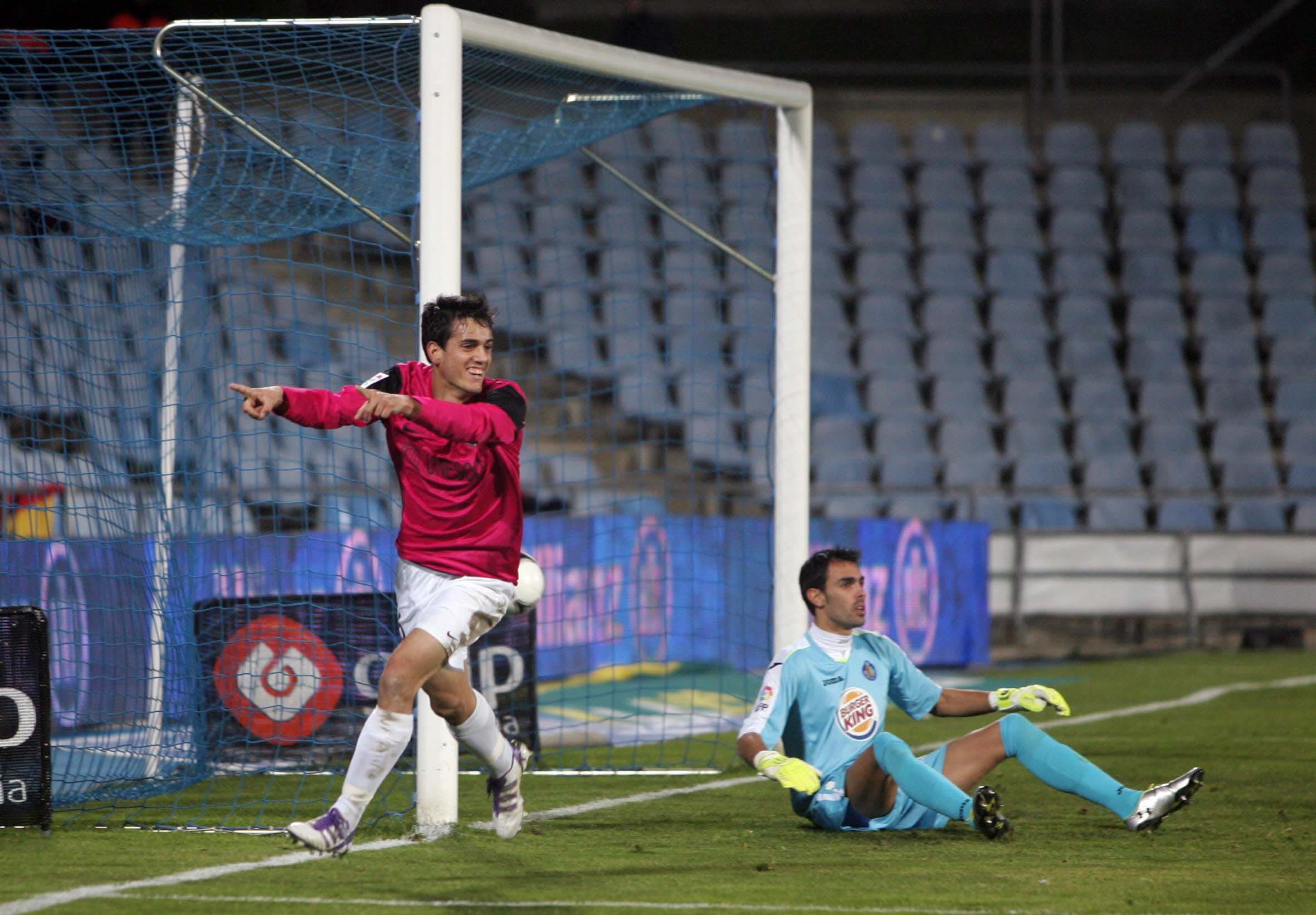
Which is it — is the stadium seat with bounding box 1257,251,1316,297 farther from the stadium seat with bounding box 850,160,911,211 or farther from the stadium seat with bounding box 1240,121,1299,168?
the stadium seat with bounding box 850,160,911,211

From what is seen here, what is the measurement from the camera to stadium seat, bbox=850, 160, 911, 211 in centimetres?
1709

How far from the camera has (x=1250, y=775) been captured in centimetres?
683

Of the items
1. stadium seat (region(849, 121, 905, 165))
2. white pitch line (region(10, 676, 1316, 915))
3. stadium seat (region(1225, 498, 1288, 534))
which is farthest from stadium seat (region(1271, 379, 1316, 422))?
white pitch line (region(10, 676, 1316, 915))

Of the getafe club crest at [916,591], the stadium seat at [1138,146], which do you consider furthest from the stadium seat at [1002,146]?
the getafe club crest at [916,591]

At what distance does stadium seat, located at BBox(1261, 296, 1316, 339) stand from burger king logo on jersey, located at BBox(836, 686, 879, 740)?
12483mm

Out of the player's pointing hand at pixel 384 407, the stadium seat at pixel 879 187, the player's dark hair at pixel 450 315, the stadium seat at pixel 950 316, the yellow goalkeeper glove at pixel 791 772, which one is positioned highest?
the stadium seat at pixel 879 187

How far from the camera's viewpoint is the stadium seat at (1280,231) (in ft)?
57.0

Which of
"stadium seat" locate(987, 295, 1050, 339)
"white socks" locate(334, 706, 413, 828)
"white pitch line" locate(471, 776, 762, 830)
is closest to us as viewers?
"white socks" locate(334, 706, 413, 828)

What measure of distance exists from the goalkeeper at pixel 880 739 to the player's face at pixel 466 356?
1503 mm

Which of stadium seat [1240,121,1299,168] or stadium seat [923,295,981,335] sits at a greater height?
stadium seat [1240,121,1299,168]

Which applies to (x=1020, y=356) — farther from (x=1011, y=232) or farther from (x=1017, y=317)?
(x=1011, y=232)

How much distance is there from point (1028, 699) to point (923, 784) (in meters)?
0.47

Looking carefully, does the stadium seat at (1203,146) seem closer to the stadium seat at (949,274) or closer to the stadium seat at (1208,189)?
the stadium seat at (1208,189)

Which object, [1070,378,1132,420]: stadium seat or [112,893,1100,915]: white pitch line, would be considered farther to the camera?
[1070,378,1132,420]: stadium seat
